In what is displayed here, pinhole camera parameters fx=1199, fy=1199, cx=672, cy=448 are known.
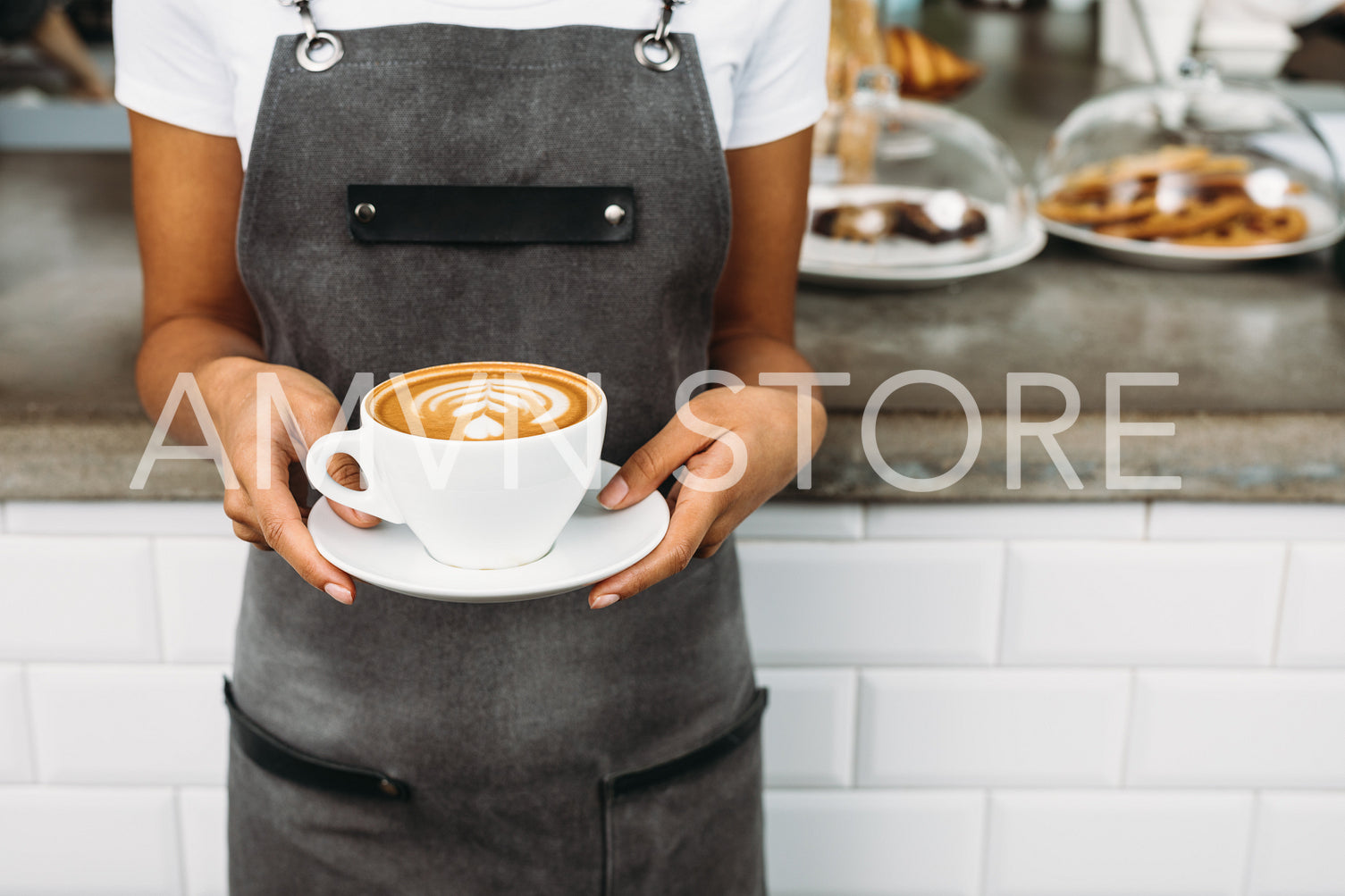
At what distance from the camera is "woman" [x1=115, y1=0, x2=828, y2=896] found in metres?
0.74

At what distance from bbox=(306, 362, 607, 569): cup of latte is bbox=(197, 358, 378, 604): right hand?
2 centimetres

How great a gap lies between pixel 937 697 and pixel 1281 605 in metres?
0.32

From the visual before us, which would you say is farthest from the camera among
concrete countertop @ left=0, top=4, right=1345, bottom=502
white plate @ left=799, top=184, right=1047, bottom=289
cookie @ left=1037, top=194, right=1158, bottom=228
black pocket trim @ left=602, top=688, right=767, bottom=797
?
cookie @ left=1037, top=194, right=1158, bottom=228

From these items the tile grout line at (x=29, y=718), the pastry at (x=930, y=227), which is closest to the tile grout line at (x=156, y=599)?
the tile grout line at (x=29, y=718)

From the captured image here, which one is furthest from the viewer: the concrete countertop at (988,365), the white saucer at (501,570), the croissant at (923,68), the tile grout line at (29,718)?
the croissant at (923,68)

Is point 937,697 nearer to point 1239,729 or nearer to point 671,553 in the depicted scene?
point 1239,729

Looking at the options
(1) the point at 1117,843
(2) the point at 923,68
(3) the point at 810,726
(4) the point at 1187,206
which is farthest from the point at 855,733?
(2) the point at 923,68

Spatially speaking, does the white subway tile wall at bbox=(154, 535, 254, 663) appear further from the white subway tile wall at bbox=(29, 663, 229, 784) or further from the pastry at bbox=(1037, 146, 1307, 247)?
the pastry at bbox=(1037, 146, 1307, 247)

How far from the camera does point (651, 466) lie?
2.21ft

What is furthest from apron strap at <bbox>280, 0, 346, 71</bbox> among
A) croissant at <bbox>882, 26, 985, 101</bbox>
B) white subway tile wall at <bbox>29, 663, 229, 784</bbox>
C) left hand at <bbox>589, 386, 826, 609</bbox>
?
croissant at <bbox>882, 26, 985, 101</bbox>

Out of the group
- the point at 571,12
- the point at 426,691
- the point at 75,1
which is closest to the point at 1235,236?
the point at 571,12

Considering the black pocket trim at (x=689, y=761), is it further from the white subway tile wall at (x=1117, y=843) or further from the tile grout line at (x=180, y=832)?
the tile grout line at (x=180, y=832)

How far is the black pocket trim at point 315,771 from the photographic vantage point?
832 millimetres

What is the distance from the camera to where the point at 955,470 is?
100 cm
